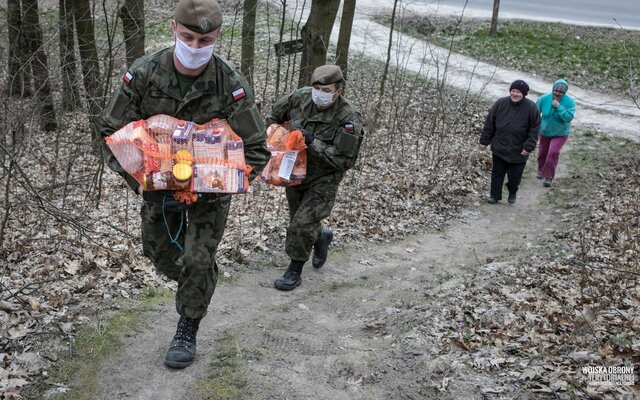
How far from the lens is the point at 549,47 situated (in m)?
20.8

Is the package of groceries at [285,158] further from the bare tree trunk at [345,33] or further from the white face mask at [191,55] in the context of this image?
the bare tree trunk at [345,33]

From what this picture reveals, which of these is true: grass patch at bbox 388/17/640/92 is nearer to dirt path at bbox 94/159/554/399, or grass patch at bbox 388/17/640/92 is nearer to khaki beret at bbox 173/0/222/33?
dirt path at bbox 94/159/554/399

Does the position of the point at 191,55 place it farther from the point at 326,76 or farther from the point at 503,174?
the point at 503,174

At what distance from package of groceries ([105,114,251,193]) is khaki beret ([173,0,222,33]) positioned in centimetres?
61

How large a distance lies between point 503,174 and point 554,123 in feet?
5.36

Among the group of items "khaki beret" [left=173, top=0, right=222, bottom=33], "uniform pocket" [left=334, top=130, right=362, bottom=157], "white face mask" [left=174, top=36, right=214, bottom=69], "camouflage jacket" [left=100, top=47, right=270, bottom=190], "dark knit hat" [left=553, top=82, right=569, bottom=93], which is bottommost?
"dark knit hat" [left=553, top=82, right=569, bottom=93]

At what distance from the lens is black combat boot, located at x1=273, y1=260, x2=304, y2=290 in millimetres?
6348

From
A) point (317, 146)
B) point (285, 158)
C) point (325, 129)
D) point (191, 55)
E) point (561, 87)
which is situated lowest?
point (561, 87)

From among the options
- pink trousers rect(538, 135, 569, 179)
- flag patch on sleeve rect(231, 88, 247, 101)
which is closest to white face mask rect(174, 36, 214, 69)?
flag patch on sleeve rect(231, 88, 247, 101)

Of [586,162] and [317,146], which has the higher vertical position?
[317,146]

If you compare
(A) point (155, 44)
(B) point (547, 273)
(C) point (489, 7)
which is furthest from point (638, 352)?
(C) point (489, 7)

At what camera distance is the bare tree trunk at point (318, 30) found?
31.5 ft

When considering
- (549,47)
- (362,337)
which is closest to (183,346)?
(362,337)

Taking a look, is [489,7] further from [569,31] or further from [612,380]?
[612,380]
